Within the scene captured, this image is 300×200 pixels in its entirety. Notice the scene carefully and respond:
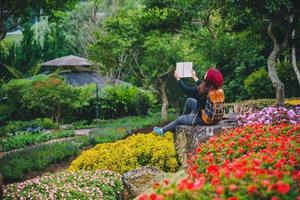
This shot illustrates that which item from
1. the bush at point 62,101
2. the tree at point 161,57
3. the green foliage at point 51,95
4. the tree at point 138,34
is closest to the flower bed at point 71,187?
the tree at point 138,34

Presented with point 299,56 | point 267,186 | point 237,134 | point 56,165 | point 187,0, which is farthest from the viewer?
point 299,56

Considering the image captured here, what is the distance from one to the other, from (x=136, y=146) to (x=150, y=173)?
2.08m

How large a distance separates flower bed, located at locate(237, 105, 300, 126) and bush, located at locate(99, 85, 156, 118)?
1405 centimetres

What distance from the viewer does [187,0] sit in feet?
53.2

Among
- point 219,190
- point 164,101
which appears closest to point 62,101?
point 164,101

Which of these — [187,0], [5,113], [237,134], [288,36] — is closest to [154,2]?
[187,0]

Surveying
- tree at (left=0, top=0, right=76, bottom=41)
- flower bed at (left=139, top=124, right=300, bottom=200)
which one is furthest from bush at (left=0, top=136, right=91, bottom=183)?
flower bed at (left=139, top=124, right=300, bottom=200)

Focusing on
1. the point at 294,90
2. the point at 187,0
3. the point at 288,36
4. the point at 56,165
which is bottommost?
the point at 56,165

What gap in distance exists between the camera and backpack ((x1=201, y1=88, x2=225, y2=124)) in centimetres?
951

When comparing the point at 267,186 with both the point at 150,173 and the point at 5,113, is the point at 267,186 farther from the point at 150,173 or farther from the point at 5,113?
the point at 5,113

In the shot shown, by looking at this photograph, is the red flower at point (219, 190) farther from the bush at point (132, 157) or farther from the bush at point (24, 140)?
the bush at point (24, 140)

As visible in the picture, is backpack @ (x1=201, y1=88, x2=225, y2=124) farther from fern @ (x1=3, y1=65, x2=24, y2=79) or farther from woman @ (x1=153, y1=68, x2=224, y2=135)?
fern @ (x1=3, y1=65, x2=24, y2=79)

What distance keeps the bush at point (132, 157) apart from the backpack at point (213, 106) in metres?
1.04

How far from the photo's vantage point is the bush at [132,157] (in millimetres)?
10023
